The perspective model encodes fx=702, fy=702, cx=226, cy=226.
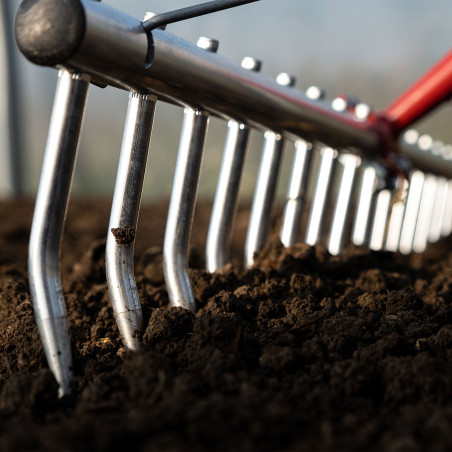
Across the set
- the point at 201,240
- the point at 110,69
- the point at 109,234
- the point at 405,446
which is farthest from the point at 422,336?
the point at 201,240

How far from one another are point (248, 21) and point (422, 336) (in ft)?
25.7

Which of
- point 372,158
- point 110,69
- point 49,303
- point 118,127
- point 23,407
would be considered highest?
point 118,127

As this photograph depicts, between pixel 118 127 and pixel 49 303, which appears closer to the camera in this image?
pixel 49 303

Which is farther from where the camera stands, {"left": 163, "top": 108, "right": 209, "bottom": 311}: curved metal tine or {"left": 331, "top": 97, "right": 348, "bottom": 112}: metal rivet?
{"left": 331, "top": 97, "right": 348, "bottom": 112}: metal rivet

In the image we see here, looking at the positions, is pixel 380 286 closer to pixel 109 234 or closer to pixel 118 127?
pixel 109 234

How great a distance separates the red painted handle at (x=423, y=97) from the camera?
2584 mm

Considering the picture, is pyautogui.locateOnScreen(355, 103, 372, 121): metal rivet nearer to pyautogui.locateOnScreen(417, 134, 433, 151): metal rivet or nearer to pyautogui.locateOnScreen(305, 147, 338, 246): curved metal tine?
pyautogui.locateOnScreen(305, 147, 338, 246): curved metal tine

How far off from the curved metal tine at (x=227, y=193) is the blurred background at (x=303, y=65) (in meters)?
6.51

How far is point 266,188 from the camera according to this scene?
218 cm

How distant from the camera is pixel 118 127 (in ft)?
30.7

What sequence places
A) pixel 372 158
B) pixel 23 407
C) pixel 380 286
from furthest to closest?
pixel 372 158 → pixel 380 286 → pixel 23 407

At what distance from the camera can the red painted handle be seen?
8.48 ft

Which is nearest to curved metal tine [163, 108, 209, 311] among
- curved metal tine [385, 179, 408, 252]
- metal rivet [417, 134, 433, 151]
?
curved metal tine [385, 179, 408, 252]

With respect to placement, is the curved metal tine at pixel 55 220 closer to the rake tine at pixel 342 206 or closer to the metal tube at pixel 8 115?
the rake tine at pixel 342 206
